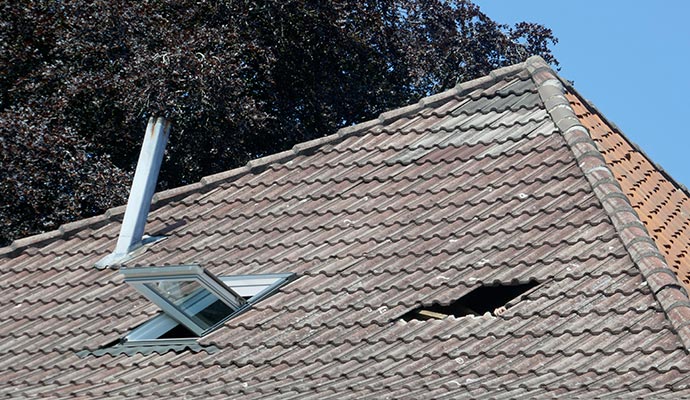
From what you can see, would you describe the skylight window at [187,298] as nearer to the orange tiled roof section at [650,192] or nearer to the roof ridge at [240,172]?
the roof ridge at [240,172]

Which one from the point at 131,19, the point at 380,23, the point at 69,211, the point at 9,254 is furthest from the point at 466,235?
the point at 380,23

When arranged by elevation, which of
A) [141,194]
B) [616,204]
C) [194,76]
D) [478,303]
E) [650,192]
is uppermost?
[194,76]

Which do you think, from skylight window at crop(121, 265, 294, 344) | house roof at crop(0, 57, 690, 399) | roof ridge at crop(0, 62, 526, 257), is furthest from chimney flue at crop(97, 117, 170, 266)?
skylight window at crop(121, 265, 294, 344)

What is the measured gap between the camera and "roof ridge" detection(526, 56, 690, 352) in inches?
376

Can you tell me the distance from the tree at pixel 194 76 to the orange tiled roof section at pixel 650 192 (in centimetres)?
692

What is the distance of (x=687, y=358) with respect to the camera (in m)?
8.93

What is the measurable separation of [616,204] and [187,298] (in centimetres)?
361

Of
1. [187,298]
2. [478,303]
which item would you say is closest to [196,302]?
[187,298]

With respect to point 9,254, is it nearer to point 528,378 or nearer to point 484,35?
point 528,378

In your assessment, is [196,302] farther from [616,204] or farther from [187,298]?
[616,204]

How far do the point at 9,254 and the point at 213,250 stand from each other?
7.65ft

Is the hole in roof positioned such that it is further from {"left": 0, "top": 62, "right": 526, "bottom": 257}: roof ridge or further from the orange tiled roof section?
{"left": 0, "top": 62, "right": 526, "bottom": 257}: roof ridge

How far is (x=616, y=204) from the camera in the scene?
11.0m

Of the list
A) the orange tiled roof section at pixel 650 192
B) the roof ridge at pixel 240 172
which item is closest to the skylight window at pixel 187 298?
the roof ridge at pixel 240 172
